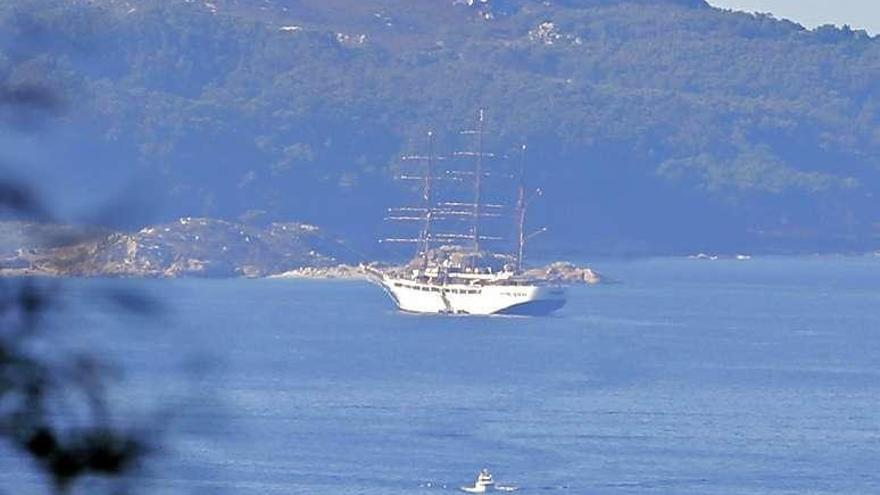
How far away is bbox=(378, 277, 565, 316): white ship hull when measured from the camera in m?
60.9

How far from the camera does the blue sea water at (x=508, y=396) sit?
7080mm

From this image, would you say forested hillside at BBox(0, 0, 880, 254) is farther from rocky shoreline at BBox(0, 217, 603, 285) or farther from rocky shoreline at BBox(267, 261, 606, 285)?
rocky shoreline at BBox(267, 261, 606, 285)

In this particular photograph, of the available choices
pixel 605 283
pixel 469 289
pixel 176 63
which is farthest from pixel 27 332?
pixel 176 63

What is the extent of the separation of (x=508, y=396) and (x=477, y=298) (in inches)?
949

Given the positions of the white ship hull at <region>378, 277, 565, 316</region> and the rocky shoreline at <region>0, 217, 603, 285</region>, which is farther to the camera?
the rocky shoreline at <region>0, 217, 603, 285</region>

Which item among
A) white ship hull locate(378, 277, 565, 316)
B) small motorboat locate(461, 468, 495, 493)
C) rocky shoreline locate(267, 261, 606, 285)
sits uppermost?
small motorboat locate(461, 468, 495, 493)

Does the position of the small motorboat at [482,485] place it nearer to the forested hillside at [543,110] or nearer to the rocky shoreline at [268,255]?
the rocky shoreline at [268,255]

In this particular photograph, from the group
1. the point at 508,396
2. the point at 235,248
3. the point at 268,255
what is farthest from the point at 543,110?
the point at 508,396

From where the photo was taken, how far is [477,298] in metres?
61.1

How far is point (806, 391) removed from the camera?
1519 inches

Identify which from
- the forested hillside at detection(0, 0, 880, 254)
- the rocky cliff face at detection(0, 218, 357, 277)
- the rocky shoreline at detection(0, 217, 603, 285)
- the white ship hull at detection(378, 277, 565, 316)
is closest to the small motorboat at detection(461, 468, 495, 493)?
the white ship hull at detection(378, 277, 565, 316)

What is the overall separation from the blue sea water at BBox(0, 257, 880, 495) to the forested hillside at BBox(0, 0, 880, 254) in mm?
16728

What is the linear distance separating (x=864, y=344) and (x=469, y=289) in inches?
496

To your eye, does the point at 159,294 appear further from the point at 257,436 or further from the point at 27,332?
the point at 257,436
